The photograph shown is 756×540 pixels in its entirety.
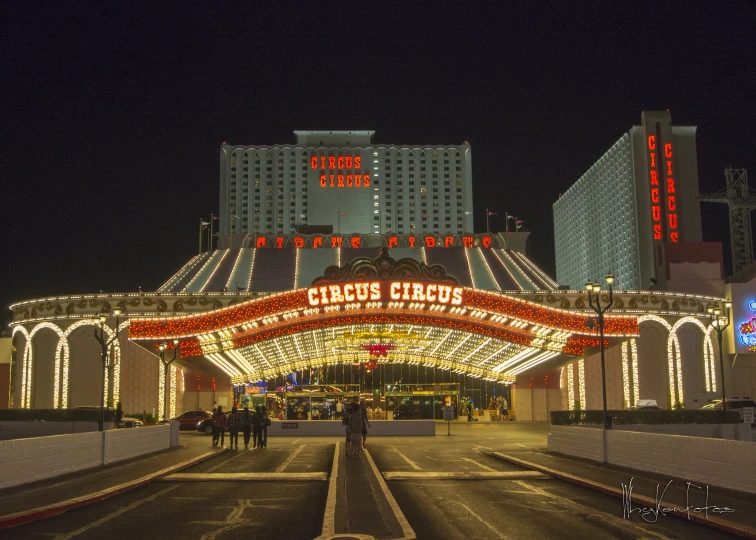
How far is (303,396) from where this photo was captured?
199ft

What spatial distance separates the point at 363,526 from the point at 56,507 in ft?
20.6

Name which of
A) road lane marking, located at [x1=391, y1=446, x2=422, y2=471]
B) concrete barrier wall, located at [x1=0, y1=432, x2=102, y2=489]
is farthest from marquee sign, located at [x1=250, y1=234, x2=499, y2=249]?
concrete barrier wall, located at [x1=0, y1=432, x2=102, y2=489]

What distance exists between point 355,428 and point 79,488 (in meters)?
10.5

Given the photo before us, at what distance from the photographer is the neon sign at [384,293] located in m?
38.4

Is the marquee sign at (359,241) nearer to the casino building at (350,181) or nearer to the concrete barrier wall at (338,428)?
the concrete barrier wall at (338,428)

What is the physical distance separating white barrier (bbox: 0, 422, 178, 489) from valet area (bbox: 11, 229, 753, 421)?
560 cm

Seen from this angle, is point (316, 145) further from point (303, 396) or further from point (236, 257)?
point (303, 396)

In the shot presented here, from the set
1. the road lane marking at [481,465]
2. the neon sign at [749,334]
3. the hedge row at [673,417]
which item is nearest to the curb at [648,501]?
the road lane marking at [481,465]

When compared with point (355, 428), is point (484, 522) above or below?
below

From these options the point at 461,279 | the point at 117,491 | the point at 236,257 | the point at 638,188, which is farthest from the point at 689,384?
the point at 638,188

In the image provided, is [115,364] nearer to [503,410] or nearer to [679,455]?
[503,410]

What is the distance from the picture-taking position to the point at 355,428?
90.0 ft

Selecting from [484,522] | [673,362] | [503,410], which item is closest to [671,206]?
[503,410]

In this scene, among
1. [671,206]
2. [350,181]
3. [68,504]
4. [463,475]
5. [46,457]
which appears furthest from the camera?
[350,181]
